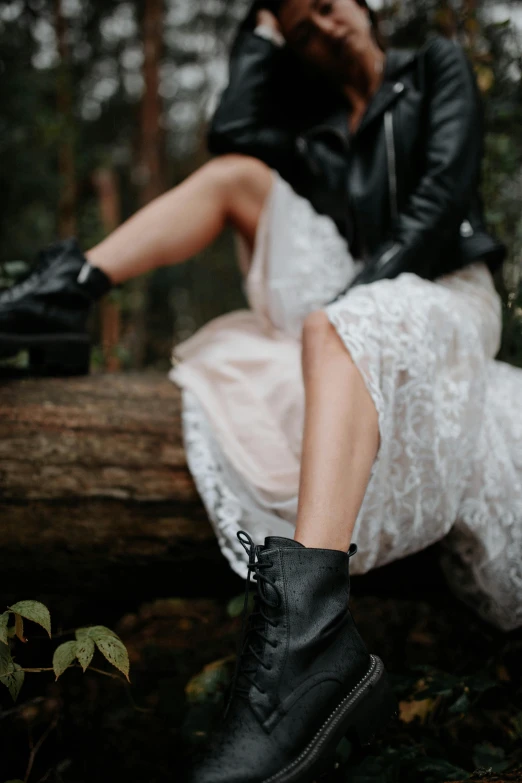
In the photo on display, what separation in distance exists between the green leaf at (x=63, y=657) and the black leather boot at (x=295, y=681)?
0.26 m

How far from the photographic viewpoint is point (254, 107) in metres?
1.95

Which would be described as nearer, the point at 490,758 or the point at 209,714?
the point at 490,758

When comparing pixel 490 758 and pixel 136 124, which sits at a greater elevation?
pixel 136 124

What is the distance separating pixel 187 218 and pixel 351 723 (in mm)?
1374

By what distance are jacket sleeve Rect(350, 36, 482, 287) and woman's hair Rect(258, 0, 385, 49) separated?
0.27 meters

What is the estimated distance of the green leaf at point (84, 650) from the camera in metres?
0.93

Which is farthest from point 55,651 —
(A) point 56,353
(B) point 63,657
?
(A) point 56,353

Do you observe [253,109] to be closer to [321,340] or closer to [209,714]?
[321,340]

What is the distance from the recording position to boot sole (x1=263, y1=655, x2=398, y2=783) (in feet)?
2.83

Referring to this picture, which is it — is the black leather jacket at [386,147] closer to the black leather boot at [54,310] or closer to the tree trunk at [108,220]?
the black leather boot at [54,310]

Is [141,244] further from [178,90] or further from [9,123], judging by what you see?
[178,90]

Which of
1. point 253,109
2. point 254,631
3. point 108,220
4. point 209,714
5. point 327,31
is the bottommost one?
point 108,220

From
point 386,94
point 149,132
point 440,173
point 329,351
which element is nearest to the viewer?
point 329,351

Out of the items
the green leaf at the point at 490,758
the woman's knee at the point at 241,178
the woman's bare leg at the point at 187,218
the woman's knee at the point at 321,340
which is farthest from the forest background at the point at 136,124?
the green leaf at the point at 490,758
